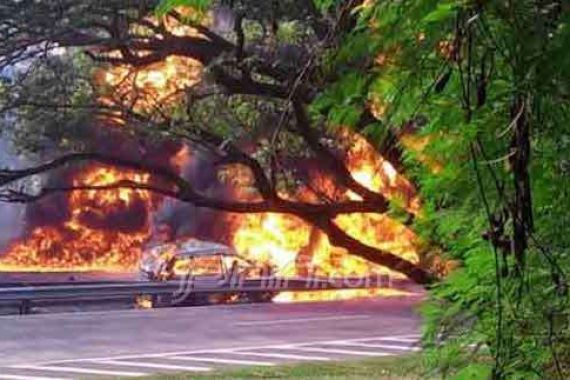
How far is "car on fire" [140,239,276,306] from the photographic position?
25359 millimetres

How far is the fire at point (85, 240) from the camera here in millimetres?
32531

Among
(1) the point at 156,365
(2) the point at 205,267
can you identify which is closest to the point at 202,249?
(2) the point at 205,267

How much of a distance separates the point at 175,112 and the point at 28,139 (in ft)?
8.76

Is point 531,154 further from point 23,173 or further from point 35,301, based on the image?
point 35,301

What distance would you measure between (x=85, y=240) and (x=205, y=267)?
21.5ft

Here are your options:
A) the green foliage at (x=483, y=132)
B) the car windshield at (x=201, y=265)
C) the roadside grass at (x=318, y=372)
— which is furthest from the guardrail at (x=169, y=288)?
the green foliage at (x=483, y=132)

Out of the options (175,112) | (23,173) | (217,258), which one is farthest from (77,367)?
(217,258)

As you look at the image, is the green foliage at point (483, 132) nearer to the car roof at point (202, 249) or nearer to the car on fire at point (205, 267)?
the car on fire at point (205, 267)

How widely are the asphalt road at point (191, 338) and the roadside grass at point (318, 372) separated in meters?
0.49

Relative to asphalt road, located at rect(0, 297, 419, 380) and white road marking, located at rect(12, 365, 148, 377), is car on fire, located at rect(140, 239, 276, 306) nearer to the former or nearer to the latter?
asphalt road, located at rect(0, 297, 419, 380)

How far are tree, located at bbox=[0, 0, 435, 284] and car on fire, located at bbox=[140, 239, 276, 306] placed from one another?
1248 cm

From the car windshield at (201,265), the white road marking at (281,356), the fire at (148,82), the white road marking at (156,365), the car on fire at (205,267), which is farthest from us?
the car windshield at (201,265)

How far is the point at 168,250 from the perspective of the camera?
2891 centimetres

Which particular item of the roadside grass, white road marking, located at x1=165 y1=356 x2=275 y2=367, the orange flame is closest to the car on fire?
the orange flame
